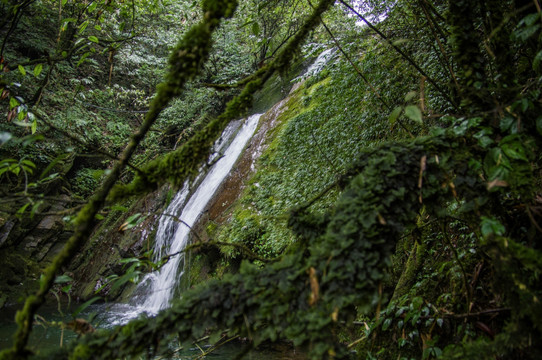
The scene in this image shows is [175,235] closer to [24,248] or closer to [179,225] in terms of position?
[179,225]

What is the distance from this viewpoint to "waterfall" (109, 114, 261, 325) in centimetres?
639

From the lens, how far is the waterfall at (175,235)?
6.39m

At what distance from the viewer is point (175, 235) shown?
7.41m

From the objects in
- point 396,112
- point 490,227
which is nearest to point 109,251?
point 396,112

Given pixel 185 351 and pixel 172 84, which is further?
pixel 185 351

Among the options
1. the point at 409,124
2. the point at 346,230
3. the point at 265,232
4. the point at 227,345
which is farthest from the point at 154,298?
the point at 346,230

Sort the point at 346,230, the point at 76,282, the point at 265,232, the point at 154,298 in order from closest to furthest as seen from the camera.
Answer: the point at 346,230, the point at 265,232, the point at 154,298, the point at 76,282

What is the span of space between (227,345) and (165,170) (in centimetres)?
419

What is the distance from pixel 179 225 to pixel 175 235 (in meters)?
0.32

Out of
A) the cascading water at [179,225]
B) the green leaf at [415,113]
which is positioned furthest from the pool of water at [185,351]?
the green leaf at [415,113]

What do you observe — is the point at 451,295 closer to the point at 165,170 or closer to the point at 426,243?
the point at 426,243

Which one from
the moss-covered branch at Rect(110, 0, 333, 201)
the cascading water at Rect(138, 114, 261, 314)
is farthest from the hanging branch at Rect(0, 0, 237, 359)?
the cascading water at Rect(138, 114, 261, 314)

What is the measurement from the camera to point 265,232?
5309mm

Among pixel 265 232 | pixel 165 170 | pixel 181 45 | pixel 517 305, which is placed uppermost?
pixel 181 45
